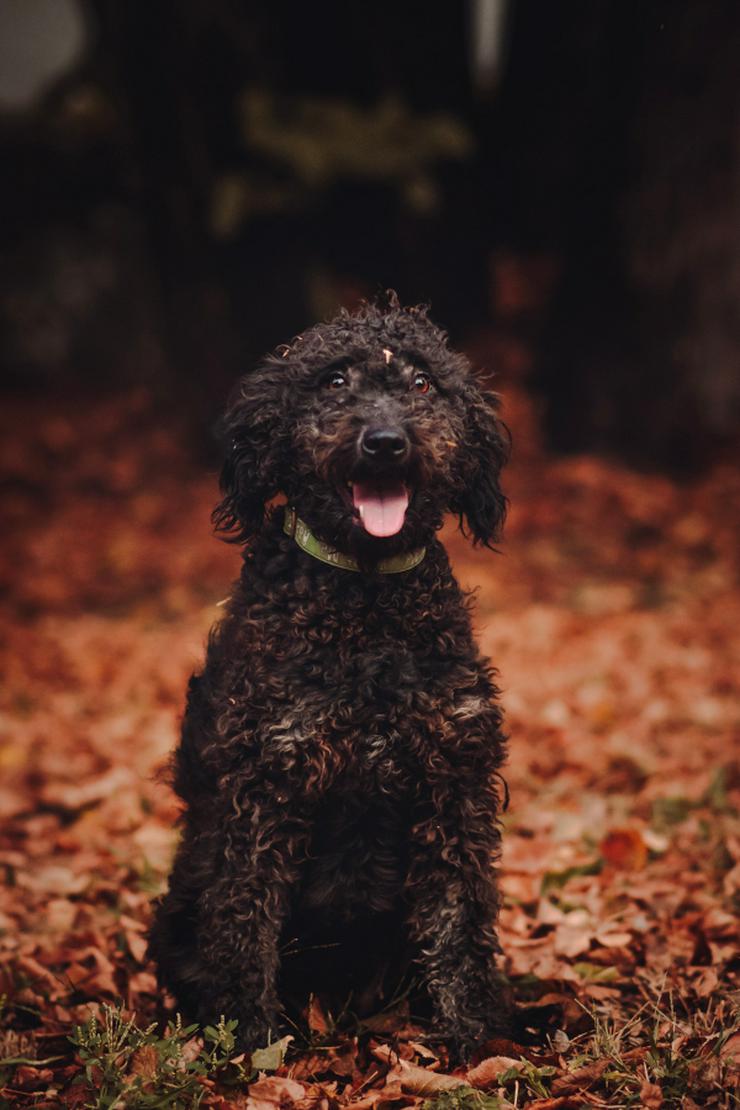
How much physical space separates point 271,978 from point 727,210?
8.35m

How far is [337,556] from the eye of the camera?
299 centimetres

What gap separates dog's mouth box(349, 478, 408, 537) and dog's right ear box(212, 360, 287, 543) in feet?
1.03

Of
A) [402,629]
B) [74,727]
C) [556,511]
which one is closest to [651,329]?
[556,511]

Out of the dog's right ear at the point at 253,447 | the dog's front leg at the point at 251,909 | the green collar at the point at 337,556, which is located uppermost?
the dog's right ear at the point at 253,447

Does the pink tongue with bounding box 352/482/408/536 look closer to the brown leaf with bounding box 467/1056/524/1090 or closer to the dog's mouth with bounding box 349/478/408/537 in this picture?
the dog's mouth with bounding box 349/478/408/537

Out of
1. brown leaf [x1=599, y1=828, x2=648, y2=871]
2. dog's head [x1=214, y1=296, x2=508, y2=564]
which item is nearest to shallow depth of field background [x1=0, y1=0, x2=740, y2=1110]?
brown leaf [x1=599, y1=828, x2=648, y2=871]

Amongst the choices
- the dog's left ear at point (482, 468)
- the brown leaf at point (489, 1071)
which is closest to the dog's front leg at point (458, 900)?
the brown leaf at point (489, 1071)

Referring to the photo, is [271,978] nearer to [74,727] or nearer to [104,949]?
[104,949]

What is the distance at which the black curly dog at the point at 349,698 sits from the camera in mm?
2912

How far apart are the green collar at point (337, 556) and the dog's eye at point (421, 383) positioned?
44 cm

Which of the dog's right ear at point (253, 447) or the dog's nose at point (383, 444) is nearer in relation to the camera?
the dog's nose at point (383, 444)

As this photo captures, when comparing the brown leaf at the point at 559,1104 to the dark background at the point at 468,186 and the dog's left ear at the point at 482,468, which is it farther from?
the dark background at the point at 468,186

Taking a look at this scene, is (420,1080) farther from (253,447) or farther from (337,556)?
(253,447)

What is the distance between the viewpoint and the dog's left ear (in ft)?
10.4
